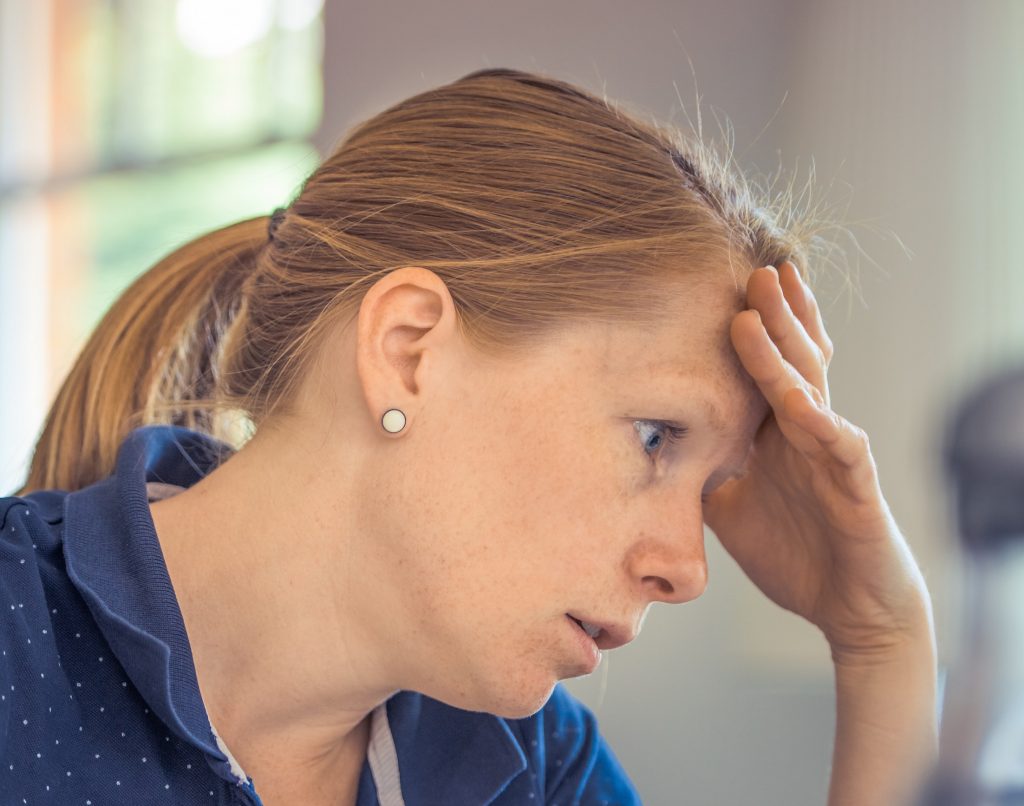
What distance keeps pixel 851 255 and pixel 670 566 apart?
700 mm

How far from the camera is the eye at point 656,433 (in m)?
0.86

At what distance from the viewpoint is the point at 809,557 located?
3.54 ft

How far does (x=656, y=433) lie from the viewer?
872 millimetres

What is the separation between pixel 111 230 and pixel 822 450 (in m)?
2.34

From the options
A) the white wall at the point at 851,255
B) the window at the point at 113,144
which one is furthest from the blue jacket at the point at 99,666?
the window at the point at 113,144

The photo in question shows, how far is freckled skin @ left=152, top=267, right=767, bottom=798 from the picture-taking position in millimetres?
831

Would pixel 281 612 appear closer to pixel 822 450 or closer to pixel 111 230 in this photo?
pixel 822 450

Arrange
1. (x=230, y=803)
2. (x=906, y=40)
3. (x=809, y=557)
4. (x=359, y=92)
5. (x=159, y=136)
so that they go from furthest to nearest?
(x=159, y=136), (x=359, y=92), (x=906, y=40), (x=809, y=557), (x=230, y=803)

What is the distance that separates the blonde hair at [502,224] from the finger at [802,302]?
0.05ft

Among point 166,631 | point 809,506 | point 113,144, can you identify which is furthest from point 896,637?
point 113,144

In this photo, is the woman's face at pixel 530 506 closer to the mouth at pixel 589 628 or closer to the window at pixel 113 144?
the mouth at pixel 589 628

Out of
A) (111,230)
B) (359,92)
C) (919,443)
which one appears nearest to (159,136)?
(111,230)

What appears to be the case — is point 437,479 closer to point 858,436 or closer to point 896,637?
point 858,436

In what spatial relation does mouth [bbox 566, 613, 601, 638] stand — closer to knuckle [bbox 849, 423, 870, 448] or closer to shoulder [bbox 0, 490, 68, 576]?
knuckle [bbox 849, 423, 870, 448]
